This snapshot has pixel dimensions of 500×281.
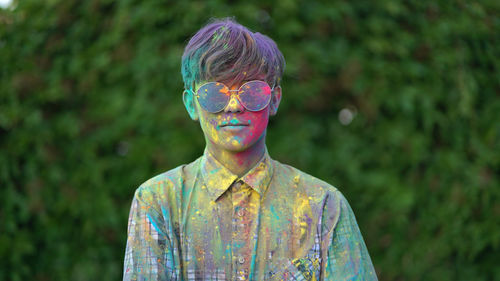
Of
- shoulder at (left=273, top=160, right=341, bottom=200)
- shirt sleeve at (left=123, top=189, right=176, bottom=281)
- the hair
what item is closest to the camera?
shirt sleeve at (left=123, top=189, right=176, bottom=281)

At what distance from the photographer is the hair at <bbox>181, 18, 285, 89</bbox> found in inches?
106

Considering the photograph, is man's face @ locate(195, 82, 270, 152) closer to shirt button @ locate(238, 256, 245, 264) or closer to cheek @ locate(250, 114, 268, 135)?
cheek @ locate(250, 114, 268, 135)

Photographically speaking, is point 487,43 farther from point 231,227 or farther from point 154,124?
point 231,227

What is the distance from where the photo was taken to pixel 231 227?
2.71 metres

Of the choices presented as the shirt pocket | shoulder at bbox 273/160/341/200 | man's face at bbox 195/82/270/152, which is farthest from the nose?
the shirt pocket

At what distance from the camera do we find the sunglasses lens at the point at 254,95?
271 cm

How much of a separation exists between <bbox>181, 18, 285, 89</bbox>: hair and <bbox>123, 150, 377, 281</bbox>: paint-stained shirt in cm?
38

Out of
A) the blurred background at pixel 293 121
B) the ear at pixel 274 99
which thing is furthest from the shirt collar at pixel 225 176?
the blurred background at pixel 293 121

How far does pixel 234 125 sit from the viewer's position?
273 cm

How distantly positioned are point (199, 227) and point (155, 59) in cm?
270

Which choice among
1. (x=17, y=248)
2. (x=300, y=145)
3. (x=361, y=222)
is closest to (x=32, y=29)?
(x=17, y=248)


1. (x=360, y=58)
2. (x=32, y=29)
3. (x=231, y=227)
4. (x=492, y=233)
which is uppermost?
(x=32, y=29)

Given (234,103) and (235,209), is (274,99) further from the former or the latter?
(235,209)

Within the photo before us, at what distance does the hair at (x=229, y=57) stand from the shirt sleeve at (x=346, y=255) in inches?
26.8
